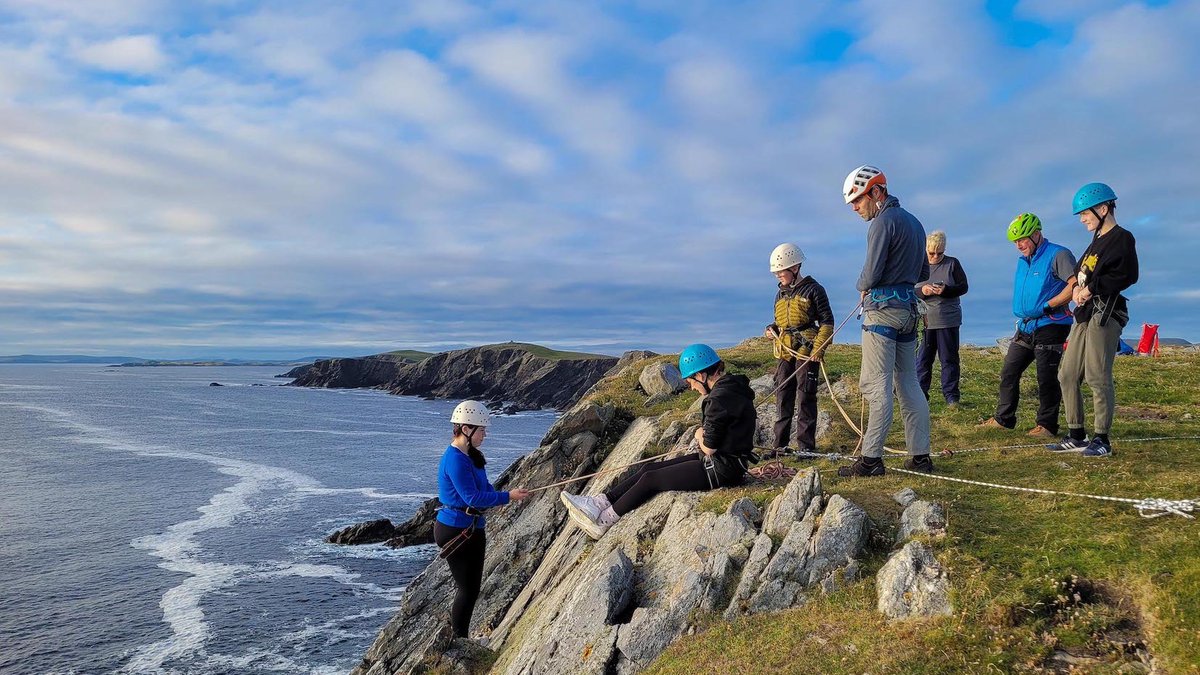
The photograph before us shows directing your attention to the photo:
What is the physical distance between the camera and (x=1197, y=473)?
9.07 m

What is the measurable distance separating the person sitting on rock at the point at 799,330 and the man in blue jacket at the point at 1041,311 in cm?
345

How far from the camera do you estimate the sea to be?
25.2m

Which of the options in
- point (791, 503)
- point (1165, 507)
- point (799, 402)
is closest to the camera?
point (1165, 507)

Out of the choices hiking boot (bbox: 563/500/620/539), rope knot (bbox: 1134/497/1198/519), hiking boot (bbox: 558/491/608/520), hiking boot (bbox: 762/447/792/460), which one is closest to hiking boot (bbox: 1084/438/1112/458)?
rope knot (bbox: 1134/497/1198/519)

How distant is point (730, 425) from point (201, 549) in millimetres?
36399

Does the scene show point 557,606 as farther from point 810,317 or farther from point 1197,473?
point 1197,473

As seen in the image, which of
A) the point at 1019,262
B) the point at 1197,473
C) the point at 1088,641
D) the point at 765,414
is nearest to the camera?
the point at 1088,641

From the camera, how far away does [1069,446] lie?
1060 cm

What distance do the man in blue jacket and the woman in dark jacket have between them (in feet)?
5.26

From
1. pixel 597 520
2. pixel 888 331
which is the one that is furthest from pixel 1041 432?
pixel 597 520

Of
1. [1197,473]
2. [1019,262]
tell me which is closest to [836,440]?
[1019,262]

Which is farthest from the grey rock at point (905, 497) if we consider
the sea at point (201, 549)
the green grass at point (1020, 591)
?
the sea at point (201, 549)

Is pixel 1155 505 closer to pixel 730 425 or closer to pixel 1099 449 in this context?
pixel 1099 449

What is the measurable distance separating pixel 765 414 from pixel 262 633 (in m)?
22.8
